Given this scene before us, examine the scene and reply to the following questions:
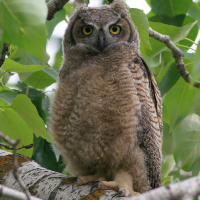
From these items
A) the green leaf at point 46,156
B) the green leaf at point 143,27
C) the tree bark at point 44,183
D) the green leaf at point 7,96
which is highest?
the green leaf at point 143,27

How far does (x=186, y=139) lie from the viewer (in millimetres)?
2680

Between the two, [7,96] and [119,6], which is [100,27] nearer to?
[119,6]

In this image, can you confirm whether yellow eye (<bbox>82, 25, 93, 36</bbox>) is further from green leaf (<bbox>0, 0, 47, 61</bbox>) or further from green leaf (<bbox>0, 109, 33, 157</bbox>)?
green leaf (<bbox>0, 0, 47, 61</bbox>)

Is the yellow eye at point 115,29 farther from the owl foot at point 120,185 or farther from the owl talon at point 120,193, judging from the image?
the owl talon at point 120,193

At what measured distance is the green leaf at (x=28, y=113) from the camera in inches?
89.2

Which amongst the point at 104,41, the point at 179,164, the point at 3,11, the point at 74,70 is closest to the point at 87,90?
the point at 74,70

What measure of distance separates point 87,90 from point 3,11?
1.34m

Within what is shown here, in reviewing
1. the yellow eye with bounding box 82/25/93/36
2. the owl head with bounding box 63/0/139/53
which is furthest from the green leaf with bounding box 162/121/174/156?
the yellow eye with bounding box 82/25/93/36

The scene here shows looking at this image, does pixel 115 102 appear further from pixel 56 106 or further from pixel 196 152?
pixel 196 152

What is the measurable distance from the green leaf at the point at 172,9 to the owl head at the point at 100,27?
266 mm

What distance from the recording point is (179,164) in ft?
8.88

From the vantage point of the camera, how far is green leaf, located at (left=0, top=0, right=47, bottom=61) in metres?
1.28

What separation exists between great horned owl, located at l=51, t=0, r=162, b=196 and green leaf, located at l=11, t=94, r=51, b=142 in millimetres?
372

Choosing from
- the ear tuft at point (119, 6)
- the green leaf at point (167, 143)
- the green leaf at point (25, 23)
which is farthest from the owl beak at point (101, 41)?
the green leaf at point (25, 23)
